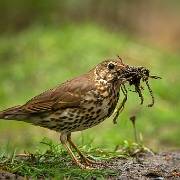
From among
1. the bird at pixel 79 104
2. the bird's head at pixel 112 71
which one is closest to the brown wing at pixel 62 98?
the bird at pixel 79 104

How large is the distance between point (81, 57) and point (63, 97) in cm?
724

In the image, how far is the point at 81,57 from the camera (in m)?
13.5

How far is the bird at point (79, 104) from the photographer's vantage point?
6.11 meters

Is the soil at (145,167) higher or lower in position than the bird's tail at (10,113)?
lower

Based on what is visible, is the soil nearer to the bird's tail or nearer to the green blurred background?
the green blurred background

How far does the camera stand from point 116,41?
14742 millimetres

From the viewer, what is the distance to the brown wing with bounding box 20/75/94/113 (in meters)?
6.23

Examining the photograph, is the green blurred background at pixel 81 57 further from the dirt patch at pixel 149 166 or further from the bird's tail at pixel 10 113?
the bird's tail at pixel 10 113

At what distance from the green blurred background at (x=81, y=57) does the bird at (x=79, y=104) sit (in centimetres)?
94

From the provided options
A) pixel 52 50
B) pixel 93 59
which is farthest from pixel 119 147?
pixel 52 50

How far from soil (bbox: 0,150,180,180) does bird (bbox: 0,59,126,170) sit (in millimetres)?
343

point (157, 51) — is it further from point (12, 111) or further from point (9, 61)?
point (12, 111)

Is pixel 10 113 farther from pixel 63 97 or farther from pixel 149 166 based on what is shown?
pixel 149 166

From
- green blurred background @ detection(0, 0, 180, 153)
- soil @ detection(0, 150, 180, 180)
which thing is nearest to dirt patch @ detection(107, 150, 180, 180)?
soil @ detection(0, 150, 180, 180)
